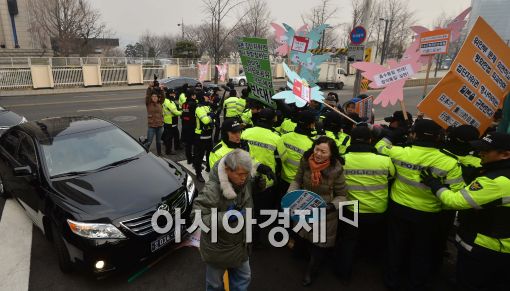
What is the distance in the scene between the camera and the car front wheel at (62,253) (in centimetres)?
352

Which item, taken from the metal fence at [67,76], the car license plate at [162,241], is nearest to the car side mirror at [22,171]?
the car license plate at [162,241]

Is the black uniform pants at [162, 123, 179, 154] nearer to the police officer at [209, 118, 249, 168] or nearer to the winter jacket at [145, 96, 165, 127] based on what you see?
the winter jacket at [145, 96, 165, 127]

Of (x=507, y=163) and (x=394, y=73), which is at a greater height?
(x=394, y=73)

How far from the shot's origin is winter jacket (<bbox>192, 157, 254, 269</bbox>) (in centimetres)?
258

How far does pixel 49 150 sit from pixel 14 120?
4.78m

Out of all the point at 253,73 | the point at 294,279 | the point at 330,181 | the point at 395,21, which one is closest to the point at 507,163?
the point at 330,181

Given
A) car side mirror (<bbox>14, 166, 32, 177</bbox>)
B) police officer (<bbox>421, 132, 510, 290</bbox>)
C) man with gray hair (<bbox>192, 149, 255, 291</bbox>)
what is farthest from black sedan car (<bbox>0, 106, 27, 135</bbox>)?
police officer (<bbox>421, 132, 510, 290</bbox>)

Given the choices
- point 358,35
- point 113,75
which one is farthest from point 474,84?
point 113,75

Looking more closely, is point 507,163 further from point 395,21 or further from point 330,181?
point 395,21

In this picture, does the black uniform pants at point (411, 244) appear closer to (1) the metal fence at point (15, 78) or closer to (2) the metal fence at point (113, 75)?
(1) the metal fence at point (15, 78)

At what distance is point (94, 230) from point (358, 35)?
839 centimetres

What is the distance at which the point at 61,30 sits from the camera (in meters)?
27.6

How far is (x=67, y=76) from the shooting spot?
22844 mm

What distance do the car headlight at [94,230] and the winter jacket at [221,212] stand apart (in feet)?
3.86
